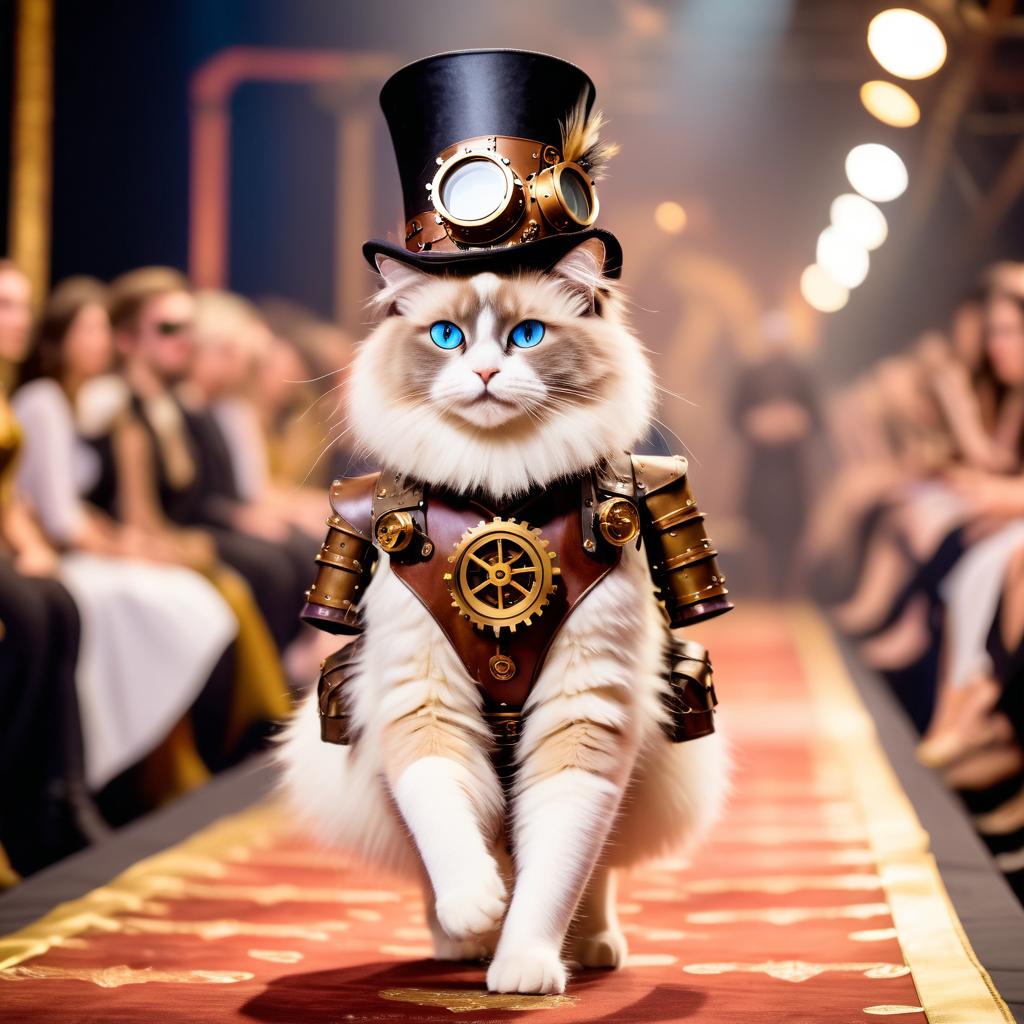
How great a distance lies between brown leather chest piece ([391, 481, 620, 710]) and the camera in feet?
6.19

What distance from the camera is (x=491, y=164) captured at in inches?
76.0

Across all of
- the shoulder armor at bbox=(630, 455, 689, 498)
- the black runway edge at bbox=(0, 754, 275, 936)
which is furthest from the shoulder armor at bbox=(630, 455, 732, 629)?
the black runway edge at bbox=(0, 754, 275, 936)

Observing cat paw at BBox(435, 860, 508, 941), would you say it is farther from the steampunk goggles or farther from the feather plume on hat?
the feather plume on hat

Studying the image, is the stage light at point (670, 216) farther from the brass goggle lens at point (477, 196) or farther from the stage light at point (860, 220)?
the brass goggle lens at point (477, 196)

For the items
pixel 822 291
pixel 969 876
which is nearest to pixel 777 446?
pixel 822 291

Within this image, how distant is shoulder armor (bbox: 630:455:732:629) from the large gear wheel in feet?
0.62

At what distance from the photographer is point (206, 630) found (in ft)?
13.4

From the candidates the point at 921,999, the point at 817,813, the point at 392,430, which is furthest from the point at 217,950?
the point at 817,813

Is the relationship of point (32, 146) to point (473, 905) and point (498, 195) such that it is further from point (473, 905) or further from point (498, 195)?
point (473, 905)

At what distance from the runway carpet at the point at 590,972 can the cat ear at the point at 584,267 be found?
0.98m

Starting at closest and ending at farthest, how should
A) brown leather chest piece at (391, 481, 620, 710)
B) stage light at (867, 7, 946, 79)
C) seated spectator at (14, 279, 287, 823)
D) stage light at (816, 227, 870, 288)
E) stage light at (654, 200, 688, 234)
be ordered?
brown leather chest piece at (391, 481, 620, 710) < seated spectator at (14, 279, 287, 823) < stage light at (867, 7, 946, 79) < stage light at (654, 200, 688, 234) < stage light at (816, 227, 870, 288)

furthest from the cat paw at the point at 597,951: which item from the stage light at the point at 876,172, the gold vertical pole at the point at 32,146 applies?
the stage light at the point at 876,172

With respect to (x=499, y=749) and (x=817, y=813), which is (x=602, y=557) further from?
(x=817, y=813)

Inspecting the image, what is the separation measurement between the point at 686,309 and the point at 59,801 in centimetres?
519
